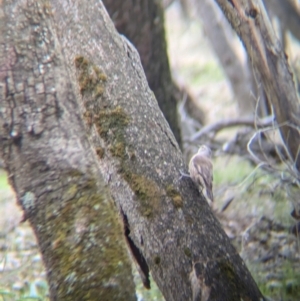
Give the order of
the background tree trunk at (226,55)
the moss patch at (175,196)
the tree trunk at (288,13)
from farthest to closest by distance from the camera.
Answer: the background tree trunk at (226,55), the tree trunk at (288,13), the moss patch at (175,196)

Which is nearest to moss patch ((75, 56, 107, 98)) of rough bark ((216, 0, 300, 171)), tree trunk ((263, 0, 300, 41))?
rough bark ((216, 0, 300, 171))

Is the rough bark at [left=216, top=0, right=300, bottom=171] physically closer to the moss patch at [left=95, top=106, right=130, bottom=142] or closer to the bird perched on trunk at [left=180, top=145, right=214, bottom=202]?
the bird perched on trunk at [left=180, top=145, right=214, bottom=202]

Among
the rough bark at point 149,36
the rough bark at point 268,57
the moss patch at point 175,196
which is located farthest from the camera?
the rough bark at point 149,36

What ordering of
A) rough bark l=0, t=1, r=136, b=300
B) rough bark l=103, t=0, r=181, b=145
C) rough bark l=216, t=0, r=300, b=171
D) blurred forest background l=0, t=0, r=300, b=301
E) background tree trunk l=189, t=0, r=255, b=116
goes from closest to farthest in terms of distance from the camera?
rough bark l=0, t=1, r=136, b=300 < rough bark l=216, t=0, r=300, b=171 < blurred forest background l=0, t=0, r=300, b=301 < rough bark l=103, t=0, r=181, b=145 < background tree trunk l=189, t=0, r=255, b=116

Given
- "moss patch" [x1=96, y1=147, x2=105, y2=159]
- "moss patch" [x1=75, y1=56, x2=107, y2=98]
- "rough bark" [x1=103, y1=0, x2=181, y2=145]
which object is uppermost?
"rough bark" [x1=103, y1=0, x2=181, y2=145]

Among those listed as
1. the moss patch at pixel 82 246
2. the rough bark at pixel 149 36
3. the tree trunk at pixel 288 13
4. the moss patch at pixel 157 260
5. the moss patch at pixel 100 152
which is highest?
the tree trunk at pixel 288 13

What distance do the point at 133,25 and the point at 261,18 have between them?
195cm

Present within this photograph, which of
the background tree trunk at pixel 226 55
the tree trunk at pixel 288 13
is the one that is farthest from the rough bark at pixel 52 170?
the background tree trunk at pixel 226 55

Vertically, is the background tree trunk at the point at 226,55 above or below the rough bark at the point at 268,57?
above

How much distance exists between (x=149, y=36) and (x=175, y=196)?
2930mm

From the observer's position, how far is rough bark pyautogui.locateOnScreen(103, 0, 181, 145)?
5793 millimetres

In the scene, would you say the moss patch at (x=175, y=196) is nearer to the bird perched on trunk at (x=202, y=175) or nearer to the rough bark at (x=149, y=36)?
the bird perched on trunk at (x=202, y=175)

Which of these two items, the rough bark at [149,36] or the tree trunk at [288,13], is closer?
the rough bark at [149,36]

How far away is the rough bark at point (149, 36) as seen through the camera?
579cm
